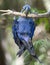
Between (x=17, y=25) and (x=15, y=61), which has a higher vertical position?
(x=17, y=25)

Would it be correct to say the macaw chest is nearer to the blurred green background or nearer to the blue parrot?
the blue parrot

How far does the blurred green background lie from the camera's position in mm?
1697

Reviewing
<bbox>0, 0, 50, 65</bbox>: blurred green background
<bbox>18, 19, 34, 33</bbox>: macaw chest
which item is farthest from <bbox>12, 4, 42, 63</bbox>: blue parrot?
<bbox>0, 0, 50, 65</bbox>: blurred green background

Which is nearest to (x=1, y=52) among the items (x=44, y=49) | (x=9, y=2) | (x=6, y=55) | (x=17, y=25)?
(x=6, y=55)

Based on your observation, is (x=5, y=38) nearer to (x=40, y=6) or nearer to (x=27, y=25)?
(x=40, y=6)

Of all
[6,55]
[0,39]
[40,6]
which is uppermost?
[40,6]

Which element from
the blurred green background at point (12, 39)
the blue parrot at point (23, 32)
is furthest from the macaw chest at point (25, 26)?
the blurred green background at point (12, 39)

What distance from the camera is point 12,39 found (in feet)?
7.41

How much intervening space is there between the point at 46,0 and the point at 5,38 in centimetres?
68

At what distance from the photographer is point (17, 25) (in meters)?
1.31

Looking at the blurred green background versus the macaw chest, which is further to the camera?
the blurred green background

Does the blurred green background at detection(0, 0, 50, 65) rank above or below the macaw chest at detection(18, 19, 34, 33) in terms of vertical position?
below

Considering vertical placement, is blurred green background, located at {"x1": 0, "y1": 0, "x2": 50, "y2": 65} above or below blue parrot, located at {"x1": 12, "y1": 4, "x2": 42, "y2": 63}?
below

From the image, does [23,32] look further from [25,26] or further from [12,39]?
[12,39]
